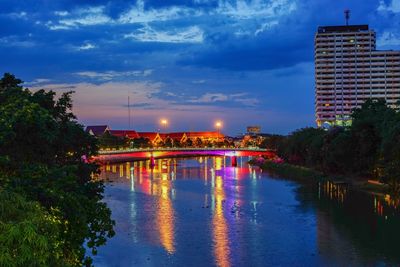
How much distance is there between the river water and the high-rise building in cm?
11610

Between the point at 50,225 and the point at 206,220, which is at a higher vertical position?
the point at 50,225

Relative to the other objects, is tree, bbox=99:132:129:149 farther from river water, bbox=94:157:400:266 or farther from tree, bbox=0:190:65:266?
tree, bbox=0:190:65:266

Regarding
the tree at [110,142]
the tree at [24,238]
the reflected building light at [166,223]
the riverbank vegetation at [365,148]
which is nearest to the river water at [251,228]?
the reflected building light at [166,223]

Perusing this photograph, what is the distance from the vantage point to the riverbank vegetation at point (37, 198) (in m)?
9.15

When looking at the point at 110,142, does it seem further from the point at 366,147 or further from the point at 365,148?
the point at 366,147

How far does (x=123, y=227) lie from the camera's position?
40.4 m

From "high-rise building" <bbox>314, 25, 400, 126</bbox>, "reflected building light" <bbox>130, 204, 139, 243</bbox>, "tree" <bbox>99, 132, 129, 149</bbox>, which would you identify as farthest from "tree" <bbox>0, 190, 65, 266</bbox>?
"high-rise building" <bbox>314, 25, 400, 126</bbox>

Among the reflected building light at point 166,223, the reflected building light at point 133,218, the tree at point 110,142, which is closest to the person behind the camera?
the reflected building light at point 166,223

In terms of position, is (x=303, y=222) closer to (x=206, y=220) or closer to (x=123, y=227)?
(x=206, y=220)

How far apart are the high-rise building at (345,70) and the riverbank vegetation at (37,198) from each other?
6354 inches

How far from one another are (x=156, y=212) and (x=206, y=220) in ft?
20.6

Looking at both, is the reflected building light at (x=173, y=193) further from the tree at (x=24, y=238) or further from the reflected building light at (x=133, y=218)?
the tree at (x=24, y=238)

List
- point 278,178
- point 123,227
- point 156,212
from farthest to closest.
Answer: point 278,178
point 156,212
point 123,227

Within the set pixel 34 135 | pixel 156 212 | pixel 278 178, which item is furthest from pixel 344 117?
pixel 34 135
